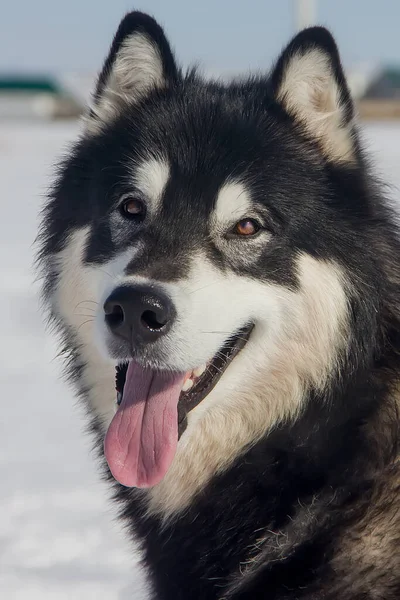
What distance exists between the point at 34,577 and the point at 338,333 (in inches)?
61.4

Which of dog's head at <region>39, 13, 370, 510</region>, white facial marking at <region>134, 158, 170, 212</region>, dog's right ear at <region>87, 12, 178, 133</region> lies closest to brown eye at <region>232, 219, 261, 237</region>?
dog's head at <region>39, 13, 370, 510</region>

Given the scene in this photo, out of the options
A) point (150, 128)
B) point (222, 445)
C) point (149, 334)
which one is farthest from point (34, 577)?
point (150, 128)

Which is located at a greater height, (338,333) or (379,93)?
(338,333)

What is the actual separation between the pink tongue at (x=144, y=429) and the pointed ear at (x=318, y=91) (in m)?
0.88

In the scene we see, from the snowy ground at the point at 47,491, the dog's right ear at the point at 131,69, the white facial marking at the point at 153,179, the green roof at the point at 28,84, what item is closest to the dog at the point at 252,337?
the white facial marking at the point at 153,179

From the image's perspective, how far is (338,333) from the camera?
269cm

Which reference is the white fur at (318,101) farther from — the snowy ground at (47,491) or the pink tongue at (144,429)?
the pink tongue at (144,429)

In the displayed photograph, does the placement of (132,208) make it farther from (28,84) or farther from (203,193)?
(28,84)

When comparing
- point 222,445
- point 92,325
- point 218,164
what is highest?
point 218,164

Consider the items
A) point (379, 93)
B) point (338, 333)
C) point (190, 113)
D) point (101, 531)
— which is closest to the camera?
point (338, 333)

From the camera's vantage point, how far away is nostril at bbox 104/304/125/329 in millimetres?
2496

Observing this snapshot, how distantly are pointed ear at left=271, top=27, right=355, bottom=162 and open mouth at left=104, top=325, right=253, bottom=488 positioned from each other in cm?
67

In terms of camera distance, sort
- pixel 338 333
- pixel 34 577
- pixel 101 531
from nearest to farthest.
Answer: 1. pixel 338 333
2. pixel 34 577
3. pixel 101 531

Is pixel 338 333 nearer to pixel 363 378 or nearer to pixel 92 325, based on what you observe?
pixel 363 378
